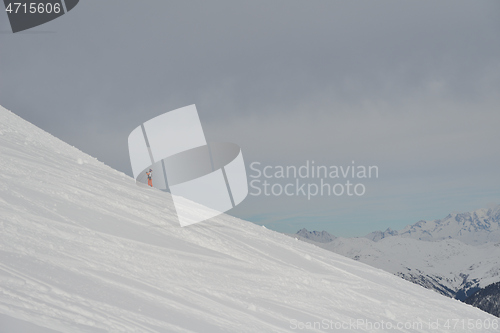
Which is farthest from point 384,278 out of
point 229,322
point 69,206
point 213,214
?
point 69,206

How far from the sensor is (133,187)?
2112 centimetres

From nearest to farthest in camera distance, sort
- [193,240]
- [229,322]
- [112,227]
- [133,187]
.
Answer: [229,322]
[112,227]
[193,240]
[133,187]

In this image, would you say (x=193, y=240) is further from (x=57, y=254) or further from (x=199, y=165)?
(x=57, y=254)

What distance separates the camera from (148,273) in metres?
10.5

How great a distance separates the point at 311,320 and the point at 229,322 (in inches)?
109

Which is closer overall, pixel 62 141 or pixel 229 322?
pixel 229 322

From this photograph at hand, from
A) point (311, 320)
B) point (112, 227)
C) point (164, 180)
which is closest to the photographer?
point (311, 320)

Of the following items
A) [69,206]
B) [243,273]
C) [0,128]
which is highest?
[0,128]

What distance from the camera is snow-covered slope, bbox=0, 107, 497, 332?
7.60m

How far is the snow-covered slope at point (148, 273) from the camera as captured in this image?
24.9 ft

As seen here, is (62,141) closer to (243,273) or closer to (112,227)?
(112,227)

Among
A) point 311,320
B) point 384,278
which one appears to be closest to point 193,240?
point 311,320

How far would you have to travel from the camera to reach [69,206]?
13398 millimetres

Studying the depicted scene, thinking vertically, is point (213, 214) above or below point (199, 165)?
below
